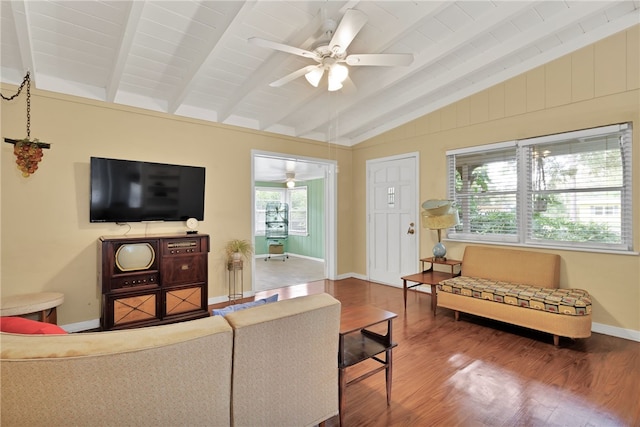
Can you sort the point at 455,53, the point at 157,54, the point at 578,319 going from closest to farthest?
the point at 578,319 < the point at 157,54 < the point at 455,53

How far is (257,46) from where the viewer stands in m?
3.05

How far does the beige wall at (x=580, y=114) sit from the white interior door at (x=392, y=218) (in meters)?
0.59

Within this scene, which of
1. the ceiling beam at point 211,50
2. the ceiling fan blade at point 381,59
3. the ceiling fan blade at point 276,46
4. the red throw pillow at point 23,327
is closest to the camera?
the red throw pillow at point 23,327

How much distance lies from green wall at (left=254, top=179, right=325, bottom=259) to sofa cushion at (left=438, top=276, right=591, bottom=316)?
4987 millimetres

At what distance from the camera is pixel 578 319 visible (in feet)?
9.52

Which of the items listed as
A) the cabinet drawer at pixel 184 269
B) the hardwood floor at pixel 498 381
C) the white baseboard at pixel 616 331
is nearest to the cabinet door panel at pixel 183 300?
the cabinet drawer at pixel 184 269

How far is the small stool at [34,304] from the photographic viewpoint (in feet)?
8.92

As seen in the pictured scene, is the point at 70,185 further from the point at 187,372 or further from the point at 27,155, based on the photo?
the point at 187,372

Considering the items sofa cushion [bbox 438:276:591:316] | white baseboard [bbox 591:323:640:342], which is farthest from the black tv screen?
white baseboard [bbox 591:323:640:342]

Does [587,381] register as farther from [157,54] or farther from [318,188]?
[318,188]

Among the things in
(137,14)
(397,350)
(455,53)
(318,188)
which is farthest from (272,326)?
(318,188)

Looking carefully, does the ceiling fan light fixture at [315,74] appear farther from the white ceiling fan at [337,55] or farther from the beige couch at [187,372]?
the beige couch at [187,372]

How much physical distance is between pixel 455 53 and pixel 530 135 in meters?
1.40

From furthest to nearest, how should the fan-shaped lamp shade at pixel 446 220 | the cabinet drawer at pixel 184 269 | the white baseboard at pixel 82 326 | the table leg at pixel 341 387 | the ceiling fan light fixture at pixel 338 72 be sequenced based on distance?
the fan-shaped lamp shade at pixel 446 220 → the cabinet drawer at pixel 184 269 → the white baseboard at pixel 82 326 → the ceiling fan light fixture at pixel 338 72 → the table leg at pixel 341 387
